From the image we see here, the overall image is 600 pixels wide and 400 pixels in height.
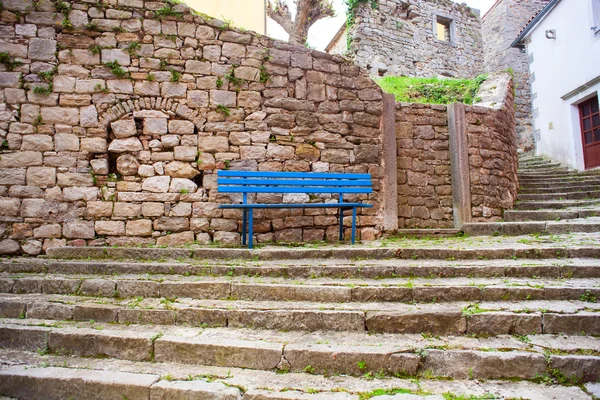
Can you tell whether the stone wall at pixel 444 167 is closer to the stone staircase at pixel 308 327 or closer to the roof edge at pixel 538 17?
the stone staircase at pixel 308 327

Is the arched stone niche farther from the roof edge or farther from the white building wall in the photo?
the roof edge

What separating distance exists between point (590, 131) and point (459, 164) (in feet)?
19.8

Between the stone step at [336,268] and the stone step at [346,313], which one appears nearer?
the stone step at [346,313]

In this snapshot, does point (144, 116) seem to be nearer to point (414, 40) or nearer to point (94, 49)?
point (94, 49)

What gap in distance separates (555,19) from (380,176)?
357 inches

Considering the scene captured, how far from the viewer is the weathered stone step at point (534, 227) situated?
5070 millimetres

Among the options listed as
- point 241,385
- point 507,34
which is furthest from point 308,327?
point 507,34

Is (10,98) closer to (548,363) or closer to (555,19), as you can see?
(548,363)

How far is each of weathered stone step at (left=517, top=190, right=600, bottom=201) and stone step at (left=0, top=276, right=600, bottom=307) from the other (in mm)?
4294

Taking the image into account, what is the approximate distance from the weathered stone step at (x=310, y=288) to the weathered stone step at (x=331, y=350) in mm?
440

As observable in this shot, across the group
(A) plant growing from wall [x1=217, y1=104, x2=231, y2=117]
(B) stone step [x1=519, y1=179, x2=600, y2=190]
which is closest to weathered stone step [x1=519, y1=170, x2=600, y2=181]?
(B) stone step [x1=519, y1=179, x2=600, y2=190]

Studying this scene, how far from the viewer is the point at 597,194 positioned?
6.98 m

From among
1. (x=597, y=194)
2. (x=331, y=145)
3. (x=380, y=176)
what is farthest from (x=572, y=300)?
(x=597, y=194)

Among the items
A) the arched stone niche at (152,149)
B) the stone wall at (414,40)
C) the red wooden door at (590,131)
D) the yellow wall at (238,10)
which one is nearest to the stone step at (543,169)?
the red wooden door at (590,131)
